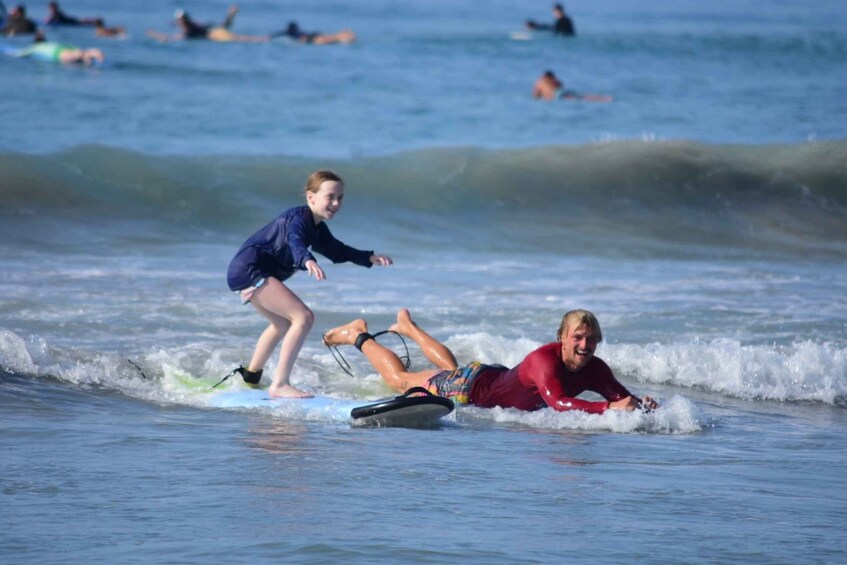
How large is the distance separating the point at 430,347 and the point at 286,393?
4.09ft

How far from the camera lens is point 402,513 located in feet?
18.3

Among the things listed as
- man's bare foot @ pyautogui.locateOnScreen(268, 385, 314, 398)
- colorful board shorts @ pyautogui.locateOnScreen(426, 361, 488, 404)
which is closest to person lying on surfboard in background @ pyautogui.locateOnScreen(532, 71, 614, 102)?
colorful board shorts @ pyautogui.locateOnScreen(426, 361, 488, 404)

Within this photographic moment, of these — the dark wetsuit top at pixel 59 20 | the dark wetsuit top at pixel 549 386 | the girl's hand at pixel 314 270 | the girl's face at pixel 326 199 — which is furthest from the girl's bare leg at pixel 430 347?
the dark wetsuit top at pixel 59 20

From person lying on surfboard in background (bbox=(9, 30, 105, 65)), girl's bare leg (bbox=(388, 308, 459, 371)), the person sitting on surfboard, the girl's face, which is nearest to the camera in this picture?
the girl's face

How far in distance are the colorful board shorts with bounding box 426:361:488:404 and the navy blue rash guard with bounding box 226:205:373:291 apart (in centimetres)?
94

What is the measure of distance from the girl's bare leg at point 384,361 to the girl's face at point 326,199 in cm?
141

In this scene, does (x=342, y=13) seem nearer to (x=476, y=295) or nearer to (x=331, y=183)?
(x=476, y=295)

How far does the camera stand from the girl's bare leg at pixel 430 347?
8930 mm

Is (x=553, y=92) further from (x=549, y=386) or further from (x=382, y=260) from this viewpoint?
(x=549, y=386)

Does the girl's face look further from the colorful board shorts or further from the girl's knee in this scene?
the colorful board shorts

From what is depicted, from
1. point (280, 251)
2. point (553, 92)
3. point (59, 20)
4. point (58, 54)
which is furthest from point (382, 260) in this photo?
point (59, 20)

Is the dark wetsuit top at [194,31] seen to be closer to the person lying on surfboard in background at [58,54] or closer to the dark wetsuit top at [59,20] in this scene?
the dark wetsuit top at [59,20]

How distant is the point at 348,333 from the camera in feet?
30.3

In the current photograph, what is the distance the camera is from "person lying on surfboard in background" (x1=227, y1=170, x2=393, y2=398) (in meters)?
7.89
